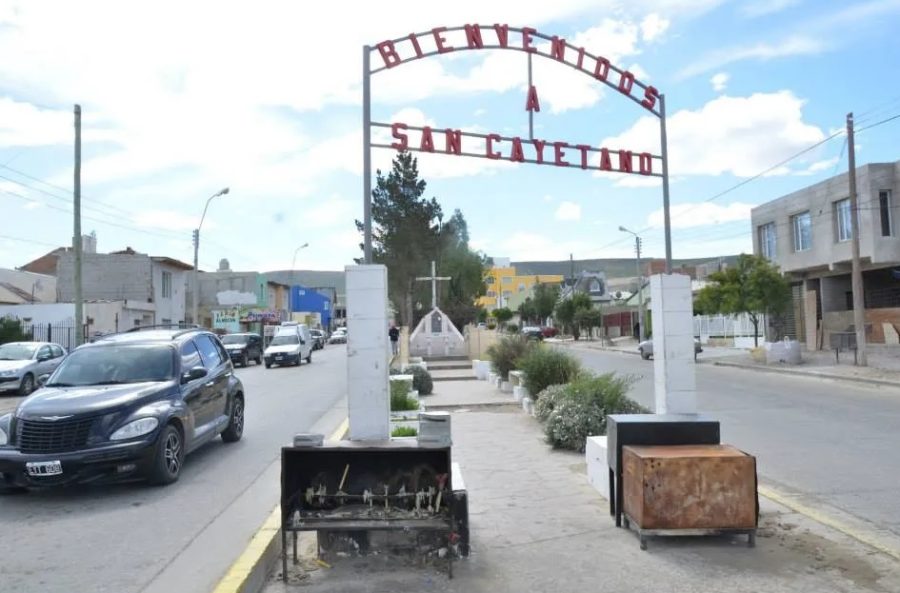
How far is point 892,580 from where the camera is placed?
4.94 m

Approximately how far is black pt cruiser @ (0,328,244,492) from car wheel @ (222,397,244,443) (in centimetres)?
72

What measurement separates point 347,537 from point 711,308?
93.9 ft

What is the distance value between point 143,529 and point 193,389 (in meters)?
3.01

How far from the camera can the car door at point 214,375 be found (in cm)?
1021

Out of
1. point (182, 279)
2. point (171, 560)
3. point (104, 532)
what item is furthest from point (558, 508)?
point (182, 279)

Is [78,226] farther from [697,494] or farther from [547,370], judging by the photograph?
[697,494]

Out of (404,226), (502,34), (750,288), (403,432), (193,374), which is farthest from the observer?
(404,226)

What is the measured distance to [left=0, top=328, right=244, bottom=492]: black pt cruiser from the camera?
7.60 m

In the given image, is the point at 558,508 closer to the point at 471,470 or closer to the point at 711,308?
the point at 471,470

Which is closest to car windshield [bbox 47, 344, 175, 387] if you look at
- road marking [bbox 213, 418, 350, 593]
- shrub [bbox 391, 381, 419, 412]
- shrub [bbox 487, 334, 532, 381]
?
shrub [bbox 391, 381, 419, 412]

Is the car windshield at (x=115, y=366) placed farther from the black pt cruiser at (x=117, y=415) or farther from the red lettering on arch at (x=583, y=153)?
the red lettering on arch at (x=583, y=153)

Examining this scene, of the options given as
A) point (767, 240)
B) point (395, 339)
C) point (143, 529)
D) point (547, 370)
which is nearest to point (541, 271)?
point (767, 240)

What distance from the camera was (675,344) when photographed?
7.19 m

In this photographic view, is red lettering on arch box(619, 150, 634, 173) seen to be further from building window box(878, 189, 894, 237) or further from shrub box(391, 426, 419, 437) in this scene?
building window box(878, 189, 894, 237)
